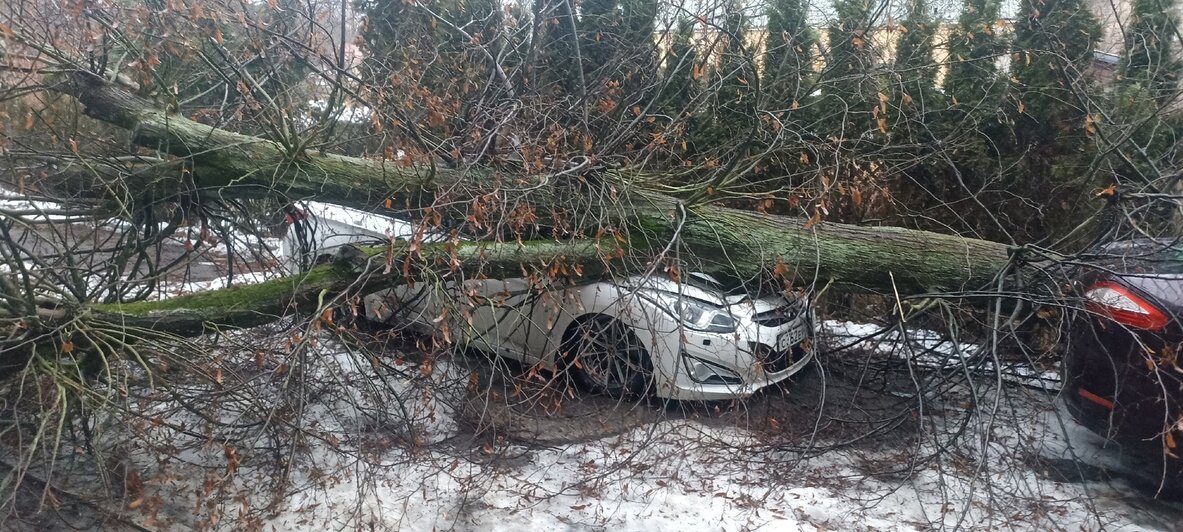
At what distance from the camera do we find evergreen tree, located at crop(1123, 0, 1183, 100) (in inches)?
213

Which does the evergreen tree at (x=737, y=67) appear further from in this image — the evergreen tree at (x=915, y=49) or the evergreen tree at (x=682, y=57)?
the evergreen tree at (x=915, y=49)

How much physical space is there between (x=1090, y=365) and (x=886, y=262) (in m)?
1.29

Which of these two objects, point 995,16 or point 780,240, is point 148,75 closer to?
point 780,240

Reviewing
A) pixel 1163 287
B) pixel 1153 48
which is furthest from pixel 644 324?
pixel 1153 48

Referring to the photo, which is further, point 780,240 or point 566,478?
point 780,240

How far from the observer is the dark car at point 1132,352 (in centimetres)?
385

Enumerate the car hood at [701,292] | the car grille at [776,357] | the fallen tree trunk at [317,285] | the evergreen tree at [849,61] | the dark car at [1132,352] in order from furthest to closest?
1. the evergreen tree at [849,61]
2. the car grille at [776,357]
3. the car hood at [701,292]
4. the fallen tree trunk at [317,285]
5. the dark car at [1132,352]

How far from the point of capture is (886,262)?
5078 millimetres

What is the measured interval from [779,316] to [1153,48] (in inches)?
147

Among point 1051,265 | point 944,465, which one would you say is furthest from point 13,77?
point 1051,265

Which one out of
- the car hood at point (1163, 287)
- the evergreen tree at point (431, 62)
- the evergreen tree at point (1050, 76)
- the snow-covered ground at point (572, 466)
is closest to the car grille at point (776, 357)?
the snow-covered ground at point (572, 466)

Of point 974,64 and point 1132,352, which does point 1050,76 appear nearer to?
point 974,64

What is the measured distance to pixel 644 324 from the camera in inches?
201

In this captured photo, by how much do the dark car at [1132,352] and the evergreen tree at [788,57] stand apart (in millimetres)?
2099
